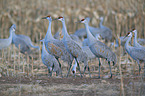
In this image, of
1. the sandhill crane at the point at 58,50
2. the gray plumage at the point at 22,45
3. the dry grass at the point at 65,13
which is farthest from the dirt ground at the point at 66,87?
the dry grass at the point at 65,13

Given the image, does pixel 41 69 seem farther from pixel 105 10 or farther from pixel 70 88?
pixel 105 10

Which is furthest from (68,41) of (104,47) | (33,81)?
(33,81)

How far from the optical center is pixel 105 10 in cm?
1278

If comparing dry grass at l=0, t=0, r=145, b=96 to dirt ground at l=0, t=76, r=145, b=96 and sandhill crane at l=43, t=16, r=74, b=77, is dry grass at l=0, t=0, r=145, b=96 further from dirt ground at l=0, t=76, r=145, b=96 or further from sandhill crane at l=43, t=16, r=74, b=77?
dirt ground at l=0, t=76, r=145, b=96

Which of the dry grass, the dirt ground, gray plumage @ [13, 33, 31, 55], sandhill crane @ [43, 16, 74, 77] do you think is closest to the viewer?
the dirt ground

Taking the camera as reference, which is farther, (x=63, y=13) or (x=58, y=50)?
(x=63, y=13)

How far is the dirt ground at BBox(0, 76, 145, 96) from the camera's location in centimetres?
520

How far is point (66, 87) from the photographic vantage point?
569 cm

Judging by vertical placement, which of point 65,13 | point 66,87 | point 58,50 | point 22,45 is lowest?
point 66,87

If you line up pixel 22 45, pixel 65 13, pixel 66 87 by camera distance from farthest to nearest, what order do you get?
pixel 65 13 → pixel 22 45 → pixel 66 87

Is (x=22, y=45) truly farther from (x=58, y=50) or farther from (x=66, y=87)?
(x=66, y=87)

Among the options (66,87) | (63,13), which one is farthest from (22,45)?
(66,87)

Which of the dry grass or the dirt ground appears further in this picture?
the dry grass

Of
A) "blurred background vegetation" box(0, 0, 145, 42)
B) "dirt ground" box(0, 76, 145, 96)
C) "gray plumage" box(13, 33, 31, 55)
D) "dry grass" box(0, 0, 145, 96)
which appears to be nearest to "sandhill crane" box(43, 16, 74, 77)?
"dirt ground" box(0, 76, 145, 96)
